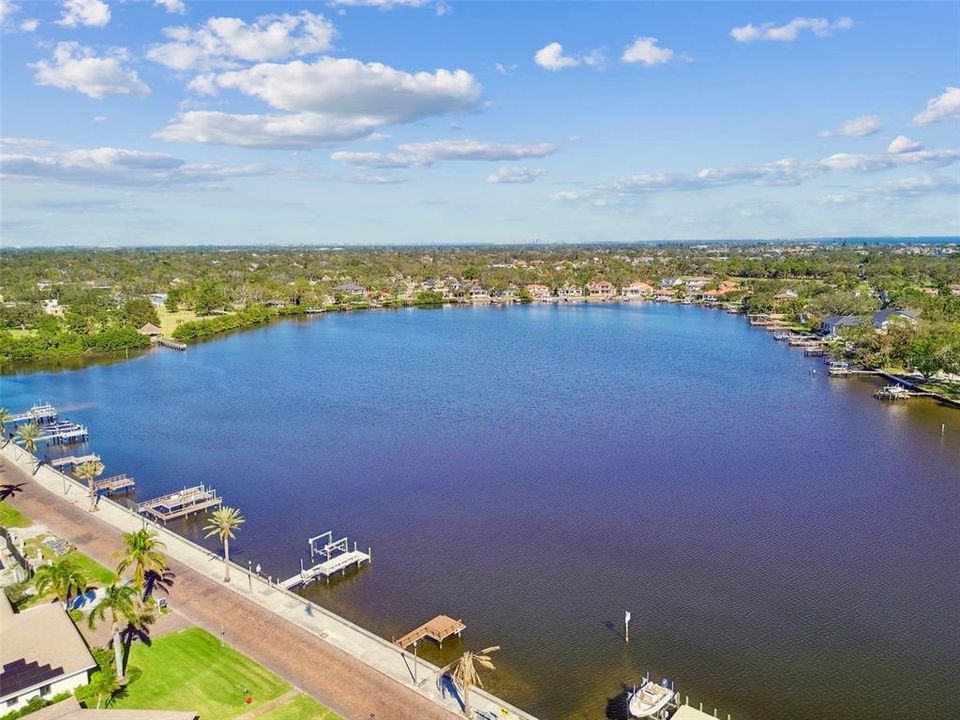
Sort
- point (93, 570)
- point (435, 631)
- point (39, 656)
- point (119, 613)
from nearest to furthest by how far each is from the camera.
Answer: point (39, 656) → point (119, 613) → point (435, 631) → point (93, 570)

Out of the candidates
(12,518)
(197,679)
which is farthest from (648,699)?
(12,518)

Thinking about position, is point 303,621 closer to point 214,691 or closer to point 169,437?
point 214,691

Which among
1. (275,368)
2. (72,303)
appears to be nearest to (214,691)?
(275,368)

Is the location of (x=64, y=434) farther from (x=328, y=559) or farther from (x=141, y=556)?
(x=141, y=556)

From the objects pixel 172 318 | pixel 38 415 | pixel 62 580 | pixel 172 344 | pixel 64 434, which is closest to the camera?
pixel 62 580

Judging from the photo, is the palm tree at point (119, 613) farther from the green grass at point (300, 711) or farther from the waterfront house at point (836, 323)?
the waterfront house at point (836, 323)
